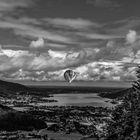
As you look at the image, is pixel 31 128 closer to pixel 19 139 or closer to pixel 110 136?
pixel 19 139

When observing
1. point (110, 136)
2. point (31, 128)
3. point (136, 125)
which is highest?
point (136, 125)

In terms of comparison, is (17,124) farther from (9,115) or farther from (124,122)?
(124,122)

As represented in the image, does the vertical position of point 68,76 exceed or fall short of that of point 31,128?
it exceeds it

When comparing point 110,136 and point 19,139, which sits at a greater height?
point 110,136

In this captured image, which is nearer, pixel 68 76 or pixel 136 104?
pixel 136 104

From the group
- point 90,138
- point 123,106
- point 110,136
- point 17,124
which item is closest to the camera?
point 123,106

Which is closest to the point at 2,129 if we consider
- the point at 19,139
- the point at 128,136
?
the point at 19,139

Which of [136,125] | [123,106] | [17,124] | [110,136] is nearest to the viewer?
[136,125]

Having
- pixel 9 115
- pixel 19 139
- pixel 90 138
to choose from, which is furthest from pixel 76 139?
pixel 9 115

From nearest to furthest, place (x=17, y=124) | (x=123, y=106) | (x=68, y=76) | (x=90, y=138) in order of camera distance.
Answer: (x=123, y=106) < (x=90, y=138) < (x=17, y=124) < (x=68, y=76)
